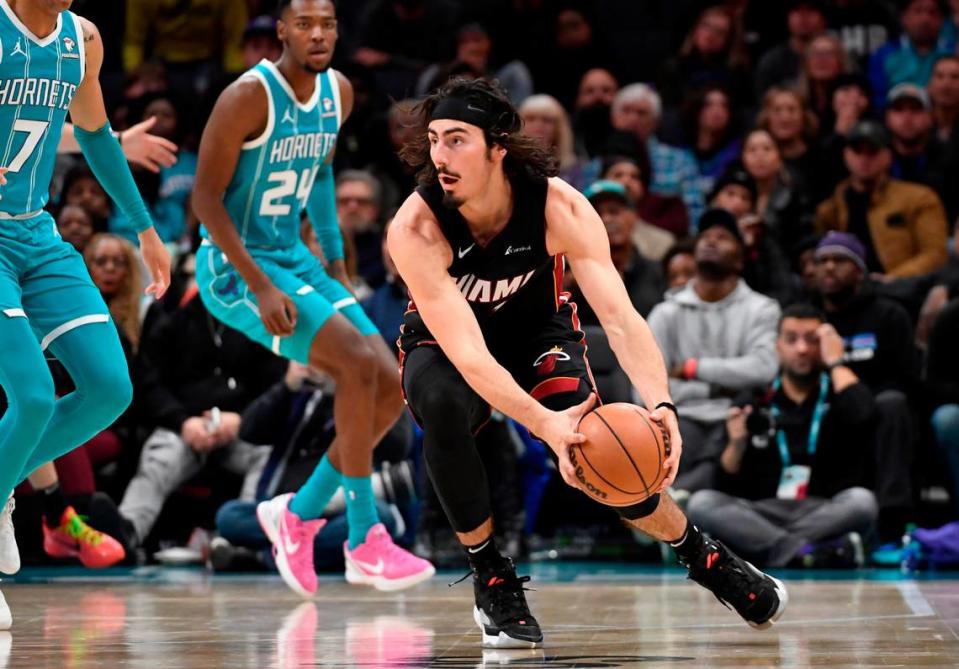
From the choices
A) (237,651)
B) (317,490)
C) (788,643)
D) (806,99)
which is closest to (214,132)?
(317,490)

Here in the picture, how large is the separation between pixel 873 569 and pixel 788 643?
10.4 ft

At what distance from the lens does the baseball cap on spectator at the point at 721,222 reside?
29.7ft

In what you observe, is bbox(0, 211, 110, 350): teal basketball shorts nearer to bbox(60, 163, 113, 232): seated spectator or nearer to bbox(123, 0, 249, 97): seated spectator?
bbox(60, 163, 113, 232): seated spectator

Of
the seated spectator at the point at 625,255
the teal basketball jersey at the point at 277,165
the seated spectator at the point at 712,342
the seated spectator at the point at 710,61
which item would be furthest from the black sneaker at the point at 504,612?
the seated spectator at the point at 710,61

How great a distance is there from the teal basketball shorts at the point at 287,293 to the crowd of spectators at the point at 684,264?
172 cm

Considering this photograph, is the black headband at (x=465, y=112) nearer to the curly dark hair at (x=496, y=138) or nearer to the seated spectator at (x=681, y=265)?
the curly dark hair at (x=496, y=138)

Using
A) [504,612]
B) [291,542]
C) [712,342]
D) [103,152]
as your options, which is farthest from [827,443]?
[103,152]

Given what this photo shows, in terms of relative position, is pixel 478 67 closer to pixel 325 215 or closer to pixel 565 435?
pixel 325 215

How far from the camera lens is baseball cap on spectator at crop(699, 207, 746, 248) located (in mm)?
9039

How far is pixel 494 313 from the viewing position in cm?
518

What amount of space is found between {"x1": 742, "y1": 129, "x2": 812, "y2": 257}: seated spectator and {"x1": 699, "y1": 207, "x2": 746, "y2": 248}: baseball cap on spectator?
0.78m

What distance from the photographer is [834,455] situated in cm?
820

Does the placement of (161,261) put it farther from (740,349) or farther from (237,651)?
(740,349)

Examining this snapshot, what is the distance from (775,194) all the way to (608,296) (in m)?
5.47
